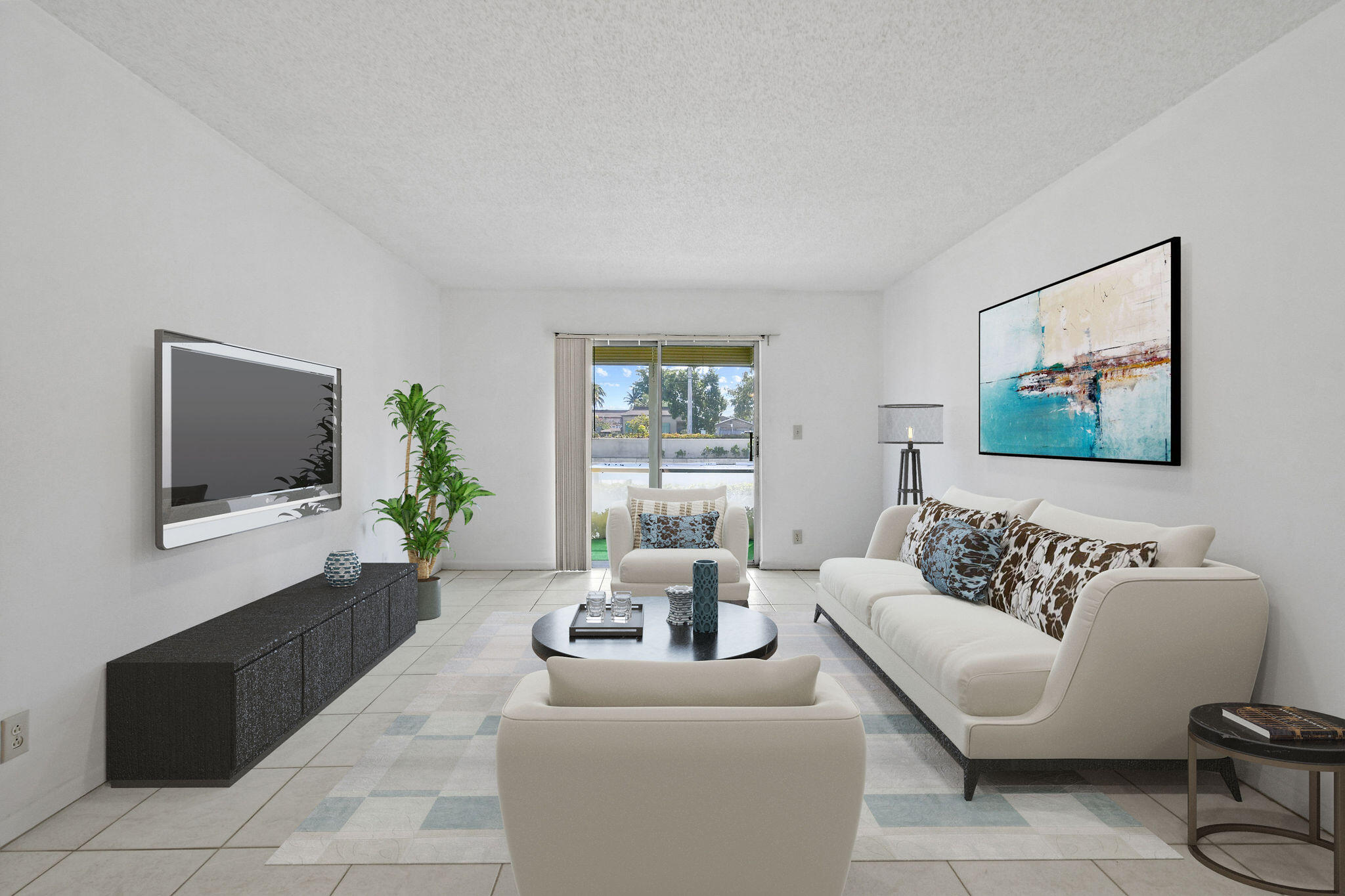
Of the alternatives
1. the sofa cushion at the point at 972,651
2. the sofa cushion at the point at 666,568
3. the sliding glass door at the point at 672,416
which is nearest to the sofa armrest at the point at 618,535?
the sofa cushion at the point at 666,568

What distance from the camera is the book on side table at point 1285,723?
1.93m

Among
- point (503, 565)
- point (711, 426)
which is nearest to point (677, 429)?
point (711, 426)

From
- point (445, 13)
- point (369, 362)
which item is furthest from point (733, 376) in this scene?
point (445, 13)

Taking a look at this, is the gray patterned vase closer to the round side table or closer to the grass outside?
the round side table

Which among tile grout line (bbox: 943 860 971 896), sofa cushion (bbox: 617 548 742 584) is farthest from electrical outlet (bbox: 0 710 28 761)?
sofa cushion (bbox: 617 548 742 584)

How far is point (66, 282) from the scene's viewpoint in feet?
7.68

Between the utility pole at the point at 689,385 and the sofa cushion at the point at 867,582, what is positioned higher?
the utility pole at the point at 689,385

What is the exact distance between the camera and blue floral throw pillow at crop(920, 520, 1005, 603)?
340 cm

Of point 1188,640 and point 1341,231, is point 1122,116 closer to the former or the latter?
point 1341,231

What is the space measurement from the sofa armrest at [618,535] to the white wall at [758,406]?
63.2 inches

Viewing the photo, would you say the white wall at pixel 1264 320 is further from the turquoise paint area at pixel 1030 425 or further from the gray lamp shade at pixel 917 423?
the gray lamp shade at pixel 917 423

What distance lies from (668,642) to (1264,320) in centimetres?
249

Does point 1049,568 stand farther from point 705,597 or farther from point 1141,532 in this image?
point 705,597

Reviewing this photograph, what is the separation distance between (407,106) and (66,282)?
137 cm
